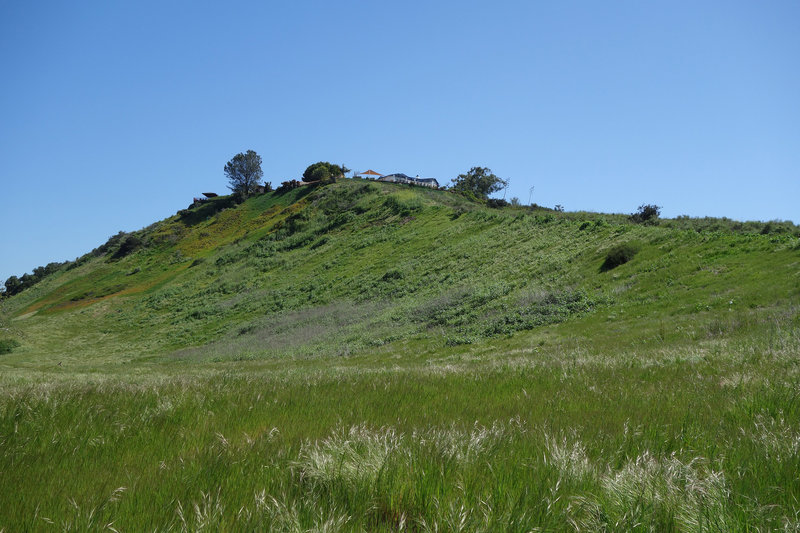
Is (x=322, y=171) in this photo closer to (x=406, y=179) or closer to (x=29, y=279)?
(x=406, y=179)

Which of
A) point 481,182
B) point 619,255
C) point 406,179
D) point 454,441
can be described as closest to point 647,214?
point 619,255

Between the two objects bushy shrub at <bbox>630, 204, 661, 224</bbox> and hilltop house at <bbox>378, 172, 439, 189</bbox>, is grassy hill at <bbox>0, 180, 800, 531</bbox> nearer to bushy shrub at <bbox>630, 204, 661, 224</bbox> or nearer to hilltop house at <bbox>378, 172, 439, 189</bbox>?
bushy shrub at <bbox>630, 204, 661, 224</bbox>

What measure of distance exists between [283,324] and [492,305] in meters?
23.1

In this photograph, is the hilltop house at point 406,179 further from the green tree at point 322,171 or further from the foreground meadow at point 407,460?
the foreground meadow at point 407,460

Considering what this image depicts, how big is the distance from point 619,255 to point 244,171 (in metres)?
128

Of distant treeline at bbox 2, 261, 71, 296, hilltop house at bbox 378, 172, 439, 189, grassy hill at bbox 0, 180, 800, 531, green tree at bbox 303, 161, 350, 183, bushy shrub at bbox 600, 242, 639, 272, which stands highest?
hilltop house at bbox 378, 172, 439, 189

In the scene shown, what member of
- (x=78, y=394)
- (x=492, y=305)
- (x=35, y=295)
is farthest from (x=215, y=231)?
(x=78, y=394)

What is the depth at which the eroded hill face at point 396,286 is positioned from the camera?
22.1 metres

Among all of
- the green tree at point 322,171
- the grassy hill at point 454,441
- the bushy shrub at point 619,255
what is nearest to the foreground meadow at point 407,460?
the grassy hill at point 454,441

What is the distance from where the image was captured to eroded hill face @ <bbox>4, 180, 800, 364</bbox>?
22.1 meters

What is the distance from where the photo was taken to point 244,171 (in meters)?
136

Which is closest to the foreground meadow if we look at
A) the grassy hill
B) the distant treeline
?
the grassy hill

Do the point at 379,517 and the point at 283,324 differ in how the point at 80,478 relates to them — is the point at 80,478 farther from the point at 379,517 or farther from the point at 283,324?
the point at 283,324

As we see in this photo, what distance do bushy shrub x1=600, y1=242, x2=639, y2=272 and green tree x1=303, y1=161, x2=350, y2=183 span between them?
345 feet
